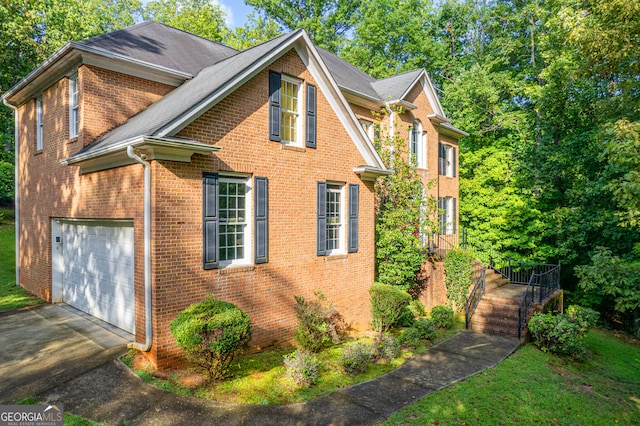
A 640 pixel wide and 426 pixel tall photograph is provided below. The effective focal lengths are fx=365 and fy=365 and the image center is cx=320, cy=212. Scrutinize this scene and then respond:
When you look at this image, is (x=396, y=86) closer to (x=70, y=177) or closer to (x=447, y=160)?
(x=447, y=160)

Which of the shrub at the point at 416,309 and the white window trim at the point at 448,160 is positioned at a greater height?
the white window trim at the point at 448,160

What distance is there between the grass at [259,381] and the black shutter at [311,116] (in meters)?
5.73

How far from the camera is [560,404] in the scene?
722 centimetres

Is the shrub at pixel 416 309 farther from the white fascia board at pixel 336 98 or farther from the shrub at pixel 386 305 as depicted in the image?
the white fascia board at pixel 336 98

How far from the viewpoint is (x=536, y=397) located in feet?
24.2

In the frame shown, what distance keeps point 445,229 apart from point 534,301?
278 inches

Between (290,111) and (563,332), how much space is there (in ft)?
32.4

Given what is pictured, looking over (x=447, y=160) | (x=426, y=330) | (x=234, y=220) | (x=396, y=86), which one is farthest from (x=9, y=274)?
(x=447, y=160)

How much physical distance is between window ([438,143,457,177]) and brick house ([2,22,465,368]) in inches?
321

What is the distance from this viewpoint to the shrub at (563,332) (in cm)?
1025

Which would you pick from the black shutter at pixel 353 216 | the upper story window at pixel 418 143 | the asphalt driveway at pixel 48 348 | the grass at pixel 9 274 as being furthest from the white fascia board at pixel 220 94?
the upper story window at pixel 418 143

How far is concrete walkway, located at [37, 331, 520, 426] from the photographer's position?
19.0 feet

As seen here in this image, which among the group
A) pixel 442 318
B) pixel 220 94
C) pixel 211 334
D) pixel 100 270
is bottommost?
pixel 442 318

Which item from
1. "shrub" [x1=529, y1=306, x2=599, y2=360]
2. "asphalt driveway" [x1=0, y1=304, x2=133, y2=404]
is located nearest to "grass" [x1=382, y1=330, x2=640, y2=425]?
"shrub" [x1=529, y1=306, x2=599, y2=360]
